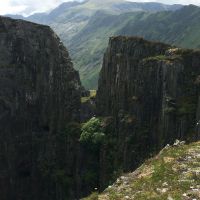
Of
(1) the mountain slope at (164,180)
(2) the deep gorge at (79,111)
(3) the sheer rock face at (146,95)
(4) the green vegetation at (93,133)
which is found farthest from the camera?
(4) the green vegetation at (93,133)

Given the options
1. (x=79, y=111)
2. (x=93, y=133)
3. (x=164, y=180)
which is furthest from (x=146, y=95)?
(x=164, y=180)

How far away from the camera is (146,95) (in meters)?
104

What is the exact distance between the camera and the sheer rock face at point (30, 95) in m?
130

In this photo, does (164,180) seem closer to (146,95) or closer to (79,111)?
(146,95)

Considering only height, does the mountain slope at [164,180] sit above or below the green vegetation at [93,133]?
above

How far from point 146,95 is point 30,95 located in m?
38.6

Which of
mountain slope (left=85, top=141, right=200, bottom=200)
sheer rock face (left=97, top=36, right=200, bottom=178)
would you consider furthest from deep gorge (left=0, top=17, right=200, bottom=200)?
mountain slope (left=85, top=141, right=200, bottom=200)

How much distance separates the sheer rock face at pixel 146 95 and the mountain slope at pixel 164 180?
47024mm

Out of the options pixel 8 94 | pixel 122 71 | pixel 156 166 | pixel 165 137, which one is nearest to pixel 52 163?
pixel 8 94

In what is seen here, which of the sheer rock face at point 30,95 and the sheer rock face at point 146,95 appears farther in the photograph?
the sheer rock face at point 30,95

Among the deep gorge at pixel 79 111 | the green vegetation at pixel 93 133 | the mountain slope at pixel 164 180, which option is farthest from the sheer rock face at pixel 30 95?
the mountain slope at pixel 164 180

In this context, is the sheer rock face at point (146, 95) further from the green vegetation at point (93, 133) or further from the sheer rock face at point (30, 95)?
the sheer rock face at point (30, 95)

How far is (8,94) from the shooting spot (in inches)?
5172

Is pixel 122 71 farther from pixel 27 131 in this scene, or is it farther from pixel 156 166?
pixel 156 166
